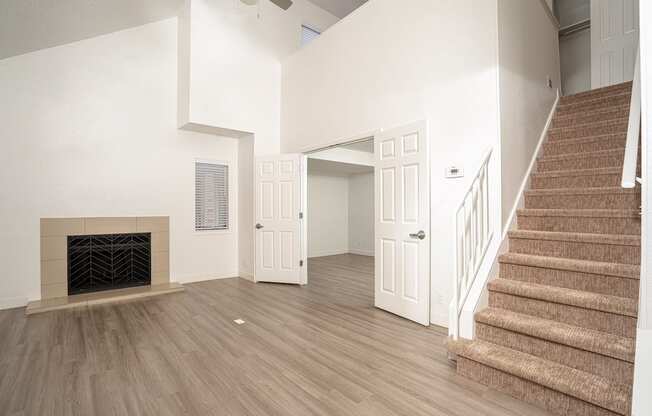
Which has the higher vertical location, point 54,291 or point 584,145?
point 584,145

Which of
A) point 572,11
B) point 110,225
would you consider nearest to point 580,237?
point 110,225

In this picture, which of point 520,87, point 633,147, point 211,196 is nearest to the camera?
point 633,147

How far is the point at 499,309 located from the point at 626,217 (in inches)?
47.7

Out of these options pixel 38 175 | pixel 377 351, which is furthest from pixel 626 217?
pixel 38 175

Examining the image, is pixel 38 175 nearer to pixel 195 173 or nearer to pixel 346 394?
pixel 195 173

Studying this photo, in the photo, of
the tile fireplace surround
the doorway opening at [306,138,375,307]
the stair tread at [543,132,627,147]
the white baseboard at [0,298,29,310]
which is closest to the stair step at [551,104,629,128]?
the stair tread at [543,132,627,147]

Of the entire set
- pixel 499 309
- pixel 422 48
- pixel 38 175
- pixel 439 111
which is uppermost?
pixel 422 48

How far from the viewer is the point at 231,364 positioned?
2.45 meters

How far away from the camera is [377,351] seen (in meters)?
2.63

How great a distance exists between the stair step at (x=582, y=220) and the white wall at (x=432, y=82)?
2.17ft

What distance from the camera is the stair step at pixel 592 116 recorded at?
3.51m

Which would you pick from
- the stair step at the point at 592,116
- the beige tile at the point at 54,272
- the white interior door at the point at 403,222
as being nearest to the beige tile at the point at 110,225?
the beige tile at the point at 54,272

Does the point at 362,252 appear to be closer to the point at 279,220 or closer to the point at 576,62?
the point at 279,220

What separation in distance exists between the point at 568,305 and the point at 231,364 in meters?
2.53
